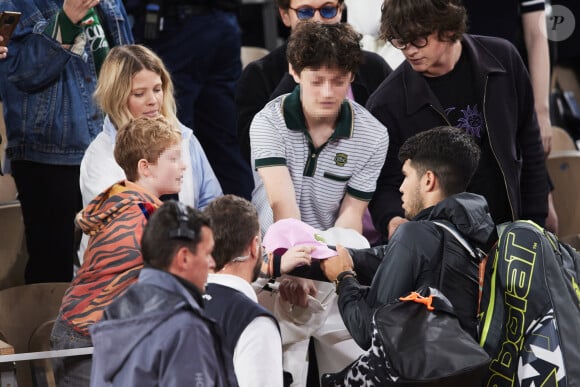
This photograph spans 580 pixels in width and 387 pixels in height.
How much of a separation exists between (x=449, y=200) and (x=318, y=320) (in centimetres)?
59

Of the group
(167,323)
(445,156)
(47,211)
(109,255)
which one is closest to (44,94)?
(47,211)

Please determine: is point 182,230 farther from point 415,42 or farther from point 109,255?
point 415,42

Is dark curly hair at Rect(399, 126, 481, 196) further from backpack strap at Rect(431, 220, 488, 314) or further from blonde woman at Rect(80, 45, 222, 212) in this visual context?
blonde woman at Rect(80, 45, 222, 212)

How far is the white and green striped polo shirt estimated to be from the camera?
12.1 ft

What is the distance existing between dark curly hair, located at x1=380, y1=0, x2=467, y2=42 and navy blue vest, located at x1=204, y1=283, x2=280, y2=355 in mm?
1287

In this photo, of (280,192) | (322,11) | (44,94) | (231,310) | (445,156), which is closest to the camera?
(231,310)

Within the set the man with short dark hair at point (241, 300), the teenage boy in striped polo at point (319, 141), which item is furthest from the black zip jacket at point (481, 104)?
the man with short dark hair at point (241, 300)

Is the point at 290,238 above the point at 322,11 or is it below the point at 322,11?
below

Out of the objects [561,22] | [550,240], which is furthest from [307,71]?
[561,22]

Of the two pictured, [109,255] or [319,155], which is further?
[319,155]

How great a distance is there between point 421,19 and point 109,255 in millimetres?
1367

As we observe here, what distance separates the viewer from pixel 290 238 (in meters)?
3.41

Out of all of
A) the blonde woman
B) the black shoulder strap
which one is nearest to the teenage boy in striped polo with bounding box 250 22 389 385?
the blonde woman

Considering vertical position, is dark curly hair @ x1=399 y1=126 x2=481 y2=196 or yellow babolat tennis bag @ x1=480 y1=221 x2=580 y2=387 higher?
dark curly hair @ x1=399 y1=126 x2=481 y2=196
